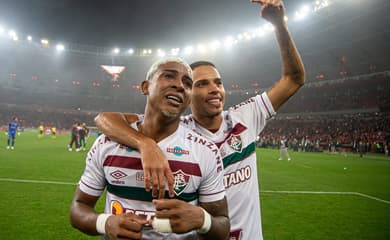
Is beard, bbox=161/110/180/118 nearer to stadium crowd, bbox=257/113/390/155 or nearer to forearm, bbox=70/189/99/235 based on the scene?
forearm, bbox=70/189/99/235

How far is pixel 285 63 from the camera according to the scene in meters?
3.02

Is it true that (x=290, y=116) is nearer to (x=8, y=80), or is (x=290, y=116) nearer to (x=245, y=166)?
(x=245, y=166)

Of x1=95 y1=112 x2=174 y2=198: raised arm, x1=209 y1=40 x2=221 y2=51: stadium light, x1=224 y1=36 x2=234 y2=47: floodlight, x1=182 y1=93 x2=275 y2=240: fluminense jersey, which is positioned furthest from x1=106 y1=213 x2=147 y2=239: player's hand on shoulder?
x1=209 y1=40 x2=221 y2=51: stadium light

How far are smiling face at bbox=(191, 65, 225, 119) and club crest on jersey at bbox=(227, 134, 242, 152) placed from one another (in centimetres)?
25

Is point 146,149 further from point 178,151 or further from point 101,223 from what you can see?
point 101,223

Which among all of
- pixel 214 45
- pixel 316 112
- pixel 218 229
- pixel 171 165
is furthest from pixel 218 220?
pixel 214 45

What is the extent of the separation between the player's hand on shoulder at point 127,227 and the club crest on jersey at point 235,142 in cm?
127

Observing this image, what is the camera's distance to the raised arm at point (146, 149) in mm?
1699

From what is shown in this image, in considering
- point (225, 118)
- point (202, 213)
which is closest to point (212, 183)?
point (202, 213)

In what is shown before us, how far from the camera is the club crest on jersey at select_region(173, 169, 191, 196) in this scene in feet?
6.12

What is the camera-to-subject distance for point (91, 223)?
1.79 meters

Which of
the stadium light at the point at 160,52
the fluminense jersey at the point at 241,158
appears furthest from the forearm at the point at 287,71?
the stadium light at the point at 160,52

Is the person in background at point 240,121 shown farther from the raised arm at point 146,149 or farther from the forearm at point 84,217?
the forearm at point 84,217

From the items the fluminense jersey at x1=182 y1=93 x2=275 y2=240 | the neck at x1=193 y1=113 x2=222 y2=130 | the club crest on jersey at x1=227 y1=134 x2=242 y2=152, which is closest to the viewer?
the fluminense jersey at x1=182 y1=93 x2=275 y2=240
